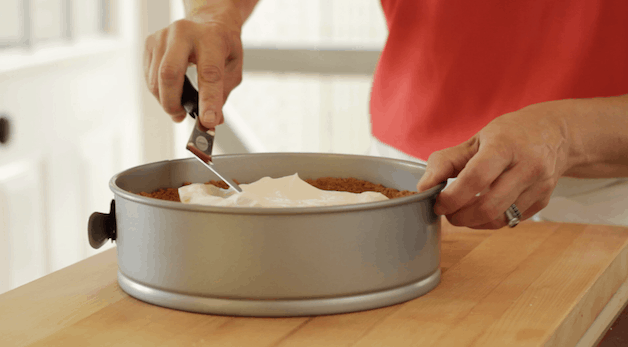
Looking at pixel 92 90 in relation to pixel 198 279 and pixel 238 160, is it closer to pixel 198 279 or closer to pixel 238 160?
pixel 238 160

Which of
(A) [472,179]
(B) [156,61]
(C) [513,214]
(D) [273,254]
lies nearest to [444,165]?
(A) [472,179]

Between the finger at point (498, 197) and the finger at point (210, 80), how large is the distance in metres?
0.35

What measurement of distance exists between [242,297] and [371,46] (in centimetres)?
205

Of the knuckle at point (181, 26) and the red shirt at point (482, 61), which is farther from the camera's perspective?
the red shirt at point (482, 61)

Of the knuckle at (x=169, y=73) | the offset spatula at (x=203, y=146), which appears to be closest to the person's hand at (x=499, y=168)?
the offset spatula at (x=203, y=146)

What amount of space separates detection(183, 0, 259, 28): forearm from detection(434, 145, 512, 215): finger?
537 mm

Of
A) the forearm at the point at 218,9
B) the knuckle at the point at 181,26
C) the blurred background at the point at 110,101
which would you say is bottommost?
the blurred background at the point at 110,101

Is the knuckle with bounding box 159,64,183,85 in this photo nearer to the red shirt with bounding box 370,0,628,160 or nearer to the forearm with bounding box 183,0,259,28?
the forearm with bounding box 183,0,259,28

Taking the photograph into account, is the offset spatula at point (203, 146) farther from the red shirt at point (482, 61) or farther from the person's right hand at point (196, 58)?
the red shirt at point (482, 61)

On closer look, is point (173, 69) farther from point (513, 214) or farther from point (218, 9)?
point (513, 214)

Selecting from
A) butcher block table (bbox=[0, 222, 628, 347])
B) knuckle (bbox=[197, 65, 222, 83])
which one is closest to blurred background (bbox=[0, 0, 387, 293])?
knuckle (bbox=[197, 65, 222, 83])

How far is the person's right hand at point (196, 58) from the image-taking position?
0.90 meters

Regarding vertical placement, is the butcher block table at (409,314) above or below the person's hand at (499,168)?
below

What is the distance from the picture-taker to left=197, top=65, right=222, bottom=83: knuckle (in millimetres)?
913
